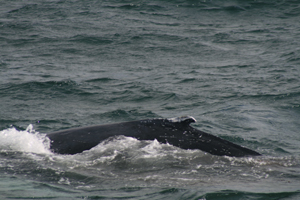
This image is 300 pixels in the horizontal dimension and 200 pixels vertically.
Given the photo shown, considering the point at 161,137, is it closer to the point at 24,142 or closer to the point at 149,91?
the point at 24,142

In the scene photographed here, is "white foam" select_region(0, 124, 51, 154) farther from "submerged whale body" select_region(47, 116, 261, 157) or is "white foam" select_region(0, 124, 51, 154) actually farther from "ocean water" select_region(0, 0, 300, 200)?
"submerged whale body" select_region(47, 116, 261, 157)

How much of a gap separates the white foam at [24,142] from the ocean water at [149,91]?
29 mm

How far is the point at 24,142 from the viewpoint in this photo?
7.29 metres

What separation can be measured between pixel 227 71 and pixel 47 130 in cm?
651

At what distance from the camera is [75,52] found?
16125 mm

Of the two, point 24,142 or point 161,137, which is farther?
point 24,142

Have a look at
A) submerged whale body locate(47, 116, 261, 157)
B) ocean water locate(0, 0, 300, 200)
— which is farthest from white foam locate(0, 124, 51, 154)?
submerged whale body locate(47, 116, 261, 157)

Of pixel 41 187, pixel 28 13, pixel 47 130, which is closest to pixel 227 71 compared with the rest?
pixel 47 130

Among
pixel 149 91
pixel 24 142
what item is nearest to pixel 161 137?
pixel 24 142

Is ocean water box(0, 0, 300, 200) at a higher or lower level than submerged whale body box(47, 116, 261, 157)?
lower

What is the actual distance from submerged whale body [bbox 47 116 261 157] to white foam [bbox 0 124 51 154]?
179 millimetres

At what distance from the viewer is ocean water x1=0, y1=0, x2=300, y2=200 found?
566 cm

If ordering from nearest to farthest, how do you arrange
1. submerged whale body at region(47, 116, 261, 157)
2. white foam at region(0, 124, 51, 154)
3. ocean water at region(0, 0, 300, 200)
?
ocean water at region(0, 0, 300, 200) → submerged whale body at region(47, 116, 261, 157) → white foam at region(0, 124, 51, 154)

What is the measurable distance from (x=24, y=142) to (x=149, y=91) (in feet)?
17.3
